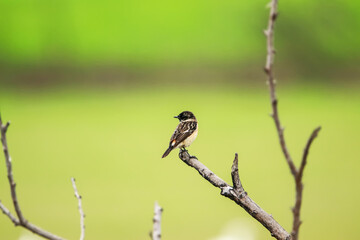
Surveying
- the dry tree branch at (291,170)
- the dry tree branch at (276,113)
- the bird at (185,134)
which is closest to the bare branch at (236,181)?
the dry tree branch at (291,170)

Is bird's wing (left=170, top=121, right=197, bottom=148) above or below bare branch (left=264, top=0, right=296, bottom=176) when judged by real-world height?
above

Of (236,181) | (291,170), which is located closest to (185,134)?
(236,181)

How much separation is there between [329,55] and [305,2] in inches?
22.0

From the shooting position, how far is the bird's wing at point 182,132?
1.15 m

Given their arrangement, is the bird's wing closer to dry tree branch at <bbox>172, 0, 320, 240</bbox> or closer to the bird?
the bird

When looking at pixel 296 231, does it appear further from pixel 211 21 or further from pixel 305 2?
pixel 305 2

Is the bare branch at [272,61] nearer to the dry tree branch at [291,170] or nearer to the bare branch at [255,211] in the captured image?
the dry tree branch at [291,170]

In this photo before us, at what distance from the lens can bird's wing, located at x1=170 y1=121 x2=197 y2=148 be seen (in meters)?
1.15

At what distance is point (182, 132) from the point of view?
116 cm

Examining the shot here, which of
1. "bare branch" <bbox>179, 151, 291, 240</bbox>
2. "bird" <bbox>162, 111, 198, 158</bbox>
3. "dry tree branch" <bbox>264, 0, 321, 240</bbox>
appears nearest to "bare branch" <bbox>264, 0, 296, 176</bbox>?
"dry tree branch" <bbox>264, 0, 321, 240</bbox>

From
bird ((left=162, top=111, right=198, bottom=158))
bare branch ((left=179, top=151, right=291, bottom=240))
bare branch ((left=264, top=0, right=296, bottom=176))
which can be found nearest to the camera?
bare branch ((left=264, top=0, right=296, bottom=176))

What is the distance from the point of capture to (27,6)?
508cm

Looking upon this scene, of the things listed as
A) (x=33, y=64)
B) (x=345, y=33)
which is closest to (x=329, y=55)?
(x=345, y=33)

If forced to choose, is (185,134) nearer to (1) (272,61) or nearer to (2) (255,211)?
(2) (255,211)
